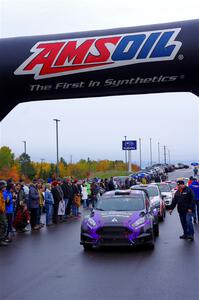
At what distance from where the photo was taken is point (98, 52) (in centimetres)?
905

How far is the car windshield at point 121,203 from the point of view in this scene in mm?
12930

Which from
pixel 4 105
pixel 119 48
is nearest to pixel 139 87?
pixel 119 48

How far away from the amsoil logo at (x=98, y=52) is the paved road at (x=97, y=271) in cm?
402

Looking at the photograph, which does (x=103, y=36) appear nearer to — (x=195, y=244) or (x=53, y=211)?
(x=195, y=244)

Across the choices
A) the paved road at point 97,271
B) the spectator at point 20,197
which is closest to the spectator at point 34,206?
the spectator at point 20,197

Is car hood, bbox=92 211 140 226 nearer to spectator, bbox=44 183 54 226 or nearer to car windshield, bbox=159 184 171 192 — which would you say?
spectator, bbox=44 183 54 226

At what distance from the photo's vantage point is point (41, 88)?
966 cm

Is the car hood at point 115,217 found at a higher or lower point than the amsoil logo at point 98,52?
lower

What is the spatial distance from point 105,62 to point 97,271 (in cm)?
423

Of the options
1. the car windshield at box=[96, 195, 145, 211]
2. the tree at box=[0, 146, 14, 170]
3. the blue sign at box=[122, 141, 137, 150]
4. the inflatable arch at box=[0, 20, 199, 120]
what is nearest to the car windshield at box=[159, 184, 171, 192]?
the car windshield at box=[96, 195, 145, 211]

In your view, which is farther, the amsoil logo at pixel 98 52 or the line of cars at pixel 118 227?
the line of cars at pixel 118 227

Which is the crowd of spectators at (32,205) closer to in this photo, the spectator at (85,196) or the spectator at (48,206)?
the spectator at (48,206)

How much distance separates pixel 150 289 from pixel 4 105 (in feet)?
16.2

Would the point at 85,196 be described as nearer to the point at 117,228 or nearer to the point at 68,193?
the point at 68,193
